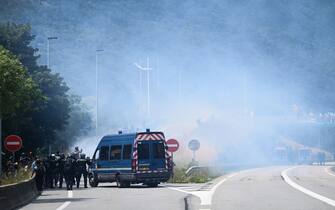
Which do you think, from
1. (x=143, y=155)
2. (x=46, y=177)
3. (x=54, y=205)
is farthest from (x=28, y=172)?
(x=54, y=205)

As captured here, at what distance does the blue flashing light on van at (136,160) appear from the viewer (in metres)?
38.8

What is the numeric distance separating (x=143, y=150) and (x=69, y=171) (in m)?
3.24

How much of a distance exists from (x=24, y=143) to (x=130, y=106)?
246ft

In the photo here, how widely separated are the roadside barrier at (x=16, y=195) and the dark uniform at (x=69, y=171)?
20.4 feet

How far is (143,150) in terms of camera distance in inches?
1545

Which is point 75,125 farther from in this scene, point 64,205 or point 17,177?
point 64,205

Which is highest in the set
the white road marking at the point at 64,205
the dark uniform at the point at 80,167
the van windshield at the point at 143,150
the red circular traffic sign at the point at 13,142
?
the red circular traffic sign at the point at 13,142

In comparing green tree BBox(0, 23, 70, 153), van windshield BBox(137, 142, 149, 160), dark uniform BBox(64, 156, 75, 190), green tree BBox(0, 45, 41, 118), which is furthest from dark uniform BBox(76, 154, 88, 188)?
green tree BBox(0, 23, 70, 153)

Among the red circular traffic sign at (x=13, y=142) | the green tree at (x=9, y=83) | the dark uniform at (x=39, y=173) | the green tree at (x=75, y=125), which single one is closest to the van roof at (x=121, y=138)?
the red circular traffic sign at (x=13, y=142)

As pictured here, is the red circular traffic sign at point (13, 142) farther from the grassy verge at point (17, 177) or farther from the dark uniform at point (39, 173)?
the dark uniform at point (39, 173)

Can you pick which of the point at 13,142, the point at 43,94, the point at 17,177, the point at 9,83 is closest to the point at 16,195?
the point at 9,83

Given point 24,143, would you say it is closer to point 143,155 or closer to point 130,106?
point 143,155

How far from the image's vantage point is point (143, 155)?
39.0 m

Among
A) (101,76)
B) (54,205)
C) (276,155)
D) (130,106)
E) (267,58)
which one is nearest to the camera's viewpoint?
(54,205)
